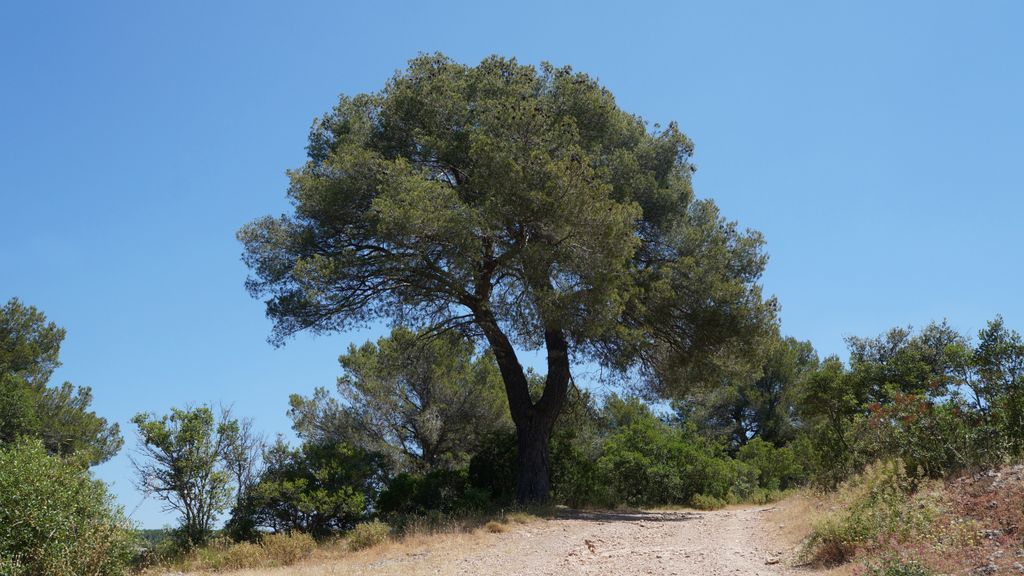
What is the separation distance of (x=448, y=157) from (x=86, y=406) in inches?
735

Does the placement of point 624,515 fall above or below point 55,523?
below

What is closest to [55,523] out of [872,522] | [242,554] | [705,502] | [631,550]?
[242,554]

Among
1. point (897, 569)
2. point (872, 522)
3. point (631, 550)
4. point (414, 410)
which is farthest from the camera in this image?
point (414, 410)

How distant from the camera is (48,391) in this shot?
1027 inches

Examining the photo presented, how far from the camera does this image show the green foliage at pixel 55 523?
29.2 feet

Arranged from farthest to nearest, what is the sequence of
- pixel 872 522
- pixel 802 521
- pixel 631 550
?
pixel 802 521 < pixel 631 550 < pixel 872 522

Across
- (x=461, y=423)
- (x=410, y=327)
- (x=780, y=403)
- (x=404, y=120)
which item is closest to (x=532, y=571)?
(x=410, y=327)

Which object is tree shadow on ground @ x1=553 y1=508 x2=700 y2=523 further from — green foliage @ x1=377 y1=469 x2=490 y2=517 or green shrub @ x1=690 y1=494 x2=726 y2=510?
green shrub @ x1=690 y1=494 x2=726 y2=510

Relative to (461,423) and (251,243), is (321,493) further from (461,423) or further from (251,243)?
(461,423)

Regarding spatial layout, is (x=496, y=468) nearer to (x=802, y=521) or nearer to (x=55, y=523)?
(x=802, y=521)

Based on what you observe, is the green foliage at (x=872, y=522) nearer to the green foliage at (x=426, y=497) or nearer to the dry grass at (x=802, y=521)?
the dry grass at (x=802, y=521)

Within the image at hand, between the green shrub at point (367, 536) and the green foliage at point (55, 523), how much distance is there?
4052mm

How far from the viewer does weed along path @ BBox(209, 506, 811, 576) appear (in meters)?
9.57

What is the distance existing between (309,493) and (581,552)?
688 centimetres
